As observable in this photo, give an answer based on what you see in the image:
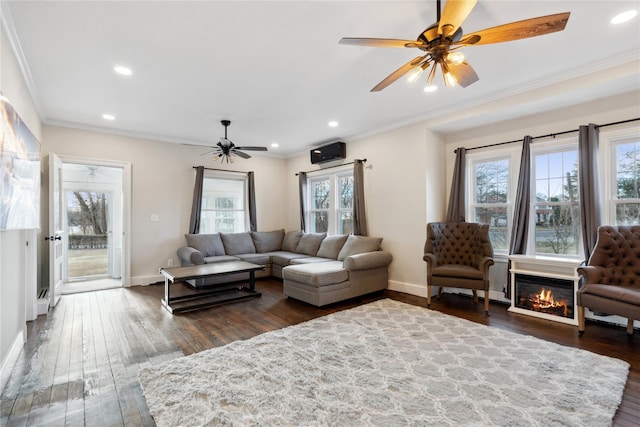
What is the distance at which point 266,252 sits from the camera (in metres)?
6.46

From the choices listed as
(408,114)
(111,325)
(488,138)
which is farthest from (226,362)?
(488,138)

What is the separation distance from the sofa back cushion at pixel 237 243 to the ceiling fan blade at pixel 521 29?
5230 mm

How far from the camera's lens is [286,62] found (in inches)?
115

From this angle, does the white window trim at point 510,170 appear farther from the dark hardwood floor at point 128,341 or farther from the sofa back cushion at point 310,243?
the sofa back cushion at point 310,243

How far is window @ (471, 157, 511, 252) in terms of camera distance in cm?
437

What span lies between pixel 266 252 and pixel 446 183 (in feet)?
12.6

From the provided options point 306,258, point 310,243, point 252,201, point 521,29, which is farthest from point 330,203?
point 521,29

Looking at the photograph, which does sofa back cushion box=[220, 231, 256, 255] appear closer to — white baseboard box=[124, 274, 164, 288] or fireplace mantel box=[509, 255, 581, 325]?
white baseboard box=[124, 274, 164, 288]

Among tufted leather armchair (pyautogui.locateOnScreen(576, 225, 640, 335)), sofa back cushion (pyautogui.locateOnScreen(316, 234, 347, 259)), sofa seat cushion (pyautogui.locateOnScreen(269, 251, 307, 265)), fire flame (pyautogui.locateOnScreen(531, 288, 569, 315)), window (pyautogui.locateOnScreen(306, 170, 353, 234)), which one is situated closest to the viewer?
tufted leather armchair (pyautogui.locateOnScreen(576, 225, 640, 335))

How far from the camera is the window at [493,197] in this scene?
4.37 metres

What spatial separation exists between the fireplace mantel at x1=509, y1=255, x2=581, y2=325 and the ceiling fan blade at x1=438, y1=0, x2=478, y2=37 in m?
3.02

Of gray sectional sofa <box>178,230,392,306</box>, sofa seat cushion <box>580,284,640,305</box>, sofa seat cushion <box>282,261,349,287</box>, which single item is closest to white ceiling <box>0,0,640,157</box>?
sofa seat cushion <box>580,284,640,305</box>

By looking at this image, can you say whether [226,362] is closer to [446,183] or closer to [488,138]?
[446,183]

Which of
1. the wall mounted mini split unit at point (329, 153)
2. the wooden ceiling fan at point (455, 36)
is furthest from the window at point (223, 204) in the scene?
the wooden ceiling fan at point (455, 36)
